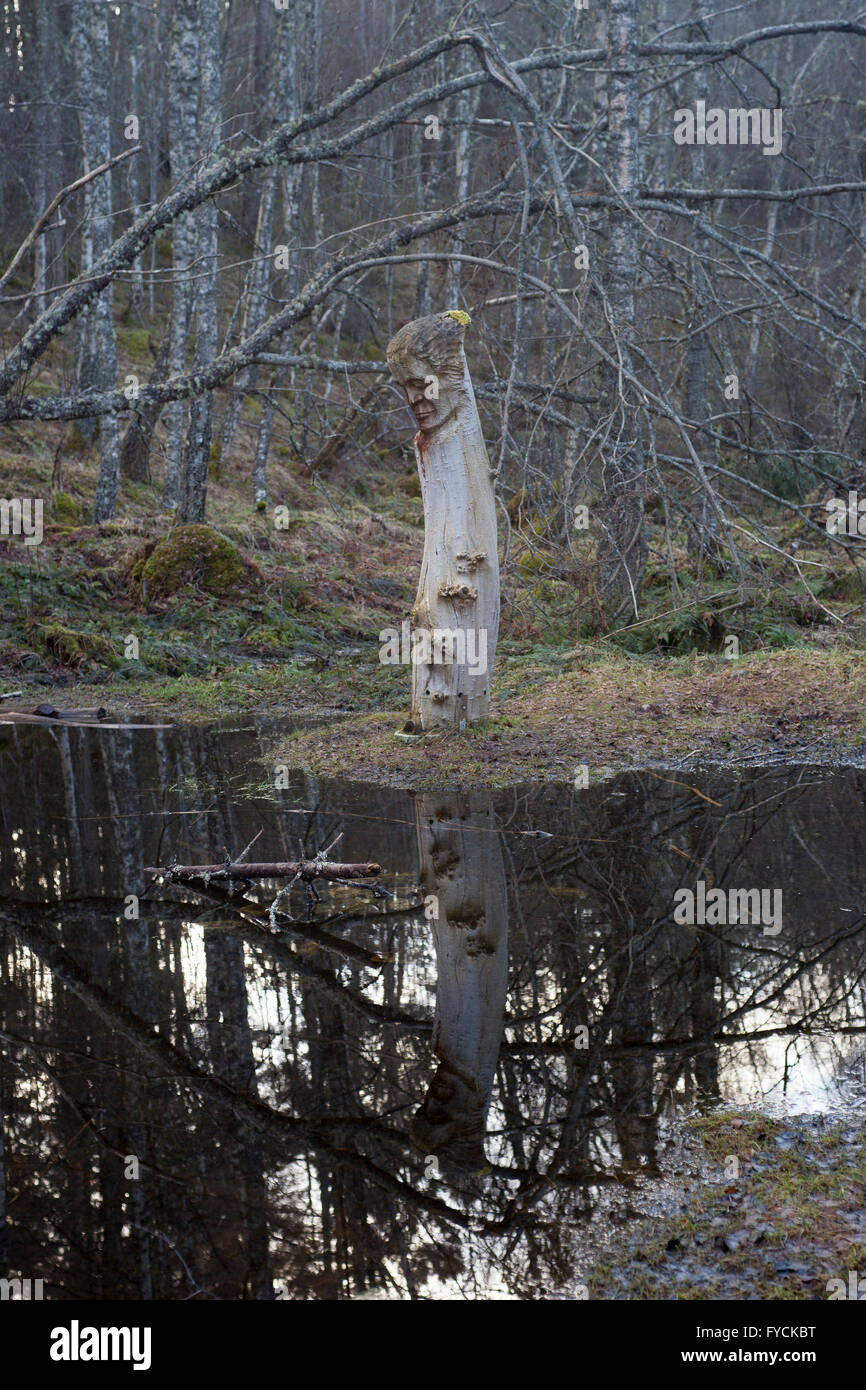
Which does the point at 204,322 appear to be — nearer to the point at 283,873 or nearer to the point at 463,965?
the point at 283,873

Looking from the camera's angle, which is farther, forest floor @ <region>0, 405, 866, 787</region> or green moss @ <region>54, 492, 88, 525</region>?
green moss @ <region>54, 492, 88, 525</region>

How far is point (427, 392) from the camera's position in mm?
8312

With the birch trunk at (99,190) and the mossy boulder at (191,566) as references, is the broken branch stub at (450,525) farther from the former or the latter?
the birch trunk at (99,190)

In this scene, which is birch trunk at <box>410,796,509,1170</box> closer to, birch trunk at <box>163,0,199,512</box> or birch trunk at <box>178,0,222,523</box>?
birch trunk at <box>163,0,199,512</box>

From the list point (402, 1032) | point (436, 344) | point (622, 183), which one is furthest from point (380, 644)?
point (402, 1032)

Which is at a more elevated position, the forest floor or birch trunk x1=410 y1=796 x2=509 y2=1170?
the forest floor

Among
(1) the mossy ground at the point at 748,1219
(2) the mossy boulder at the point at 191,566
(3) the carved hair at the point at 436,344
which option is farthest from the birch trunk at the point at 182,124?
(1) the mossy ground at the point at 748,1219

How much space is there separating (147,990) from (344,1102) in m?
1.37

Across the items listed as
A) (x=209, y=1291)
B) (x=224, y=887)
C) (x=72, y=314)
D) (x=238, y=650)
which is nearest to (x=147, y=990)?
(x=224, y=887)

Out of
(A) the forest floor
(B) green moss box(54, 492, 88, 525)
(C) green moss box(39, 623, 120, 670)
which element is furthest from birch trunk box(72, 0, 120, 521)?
(C) green moss box(39, 623, 120, 670)

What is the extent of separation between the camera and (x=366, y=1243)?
3.28 metres

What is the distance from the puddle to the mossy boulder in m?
7.63

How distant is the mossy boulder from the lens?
14.9m
